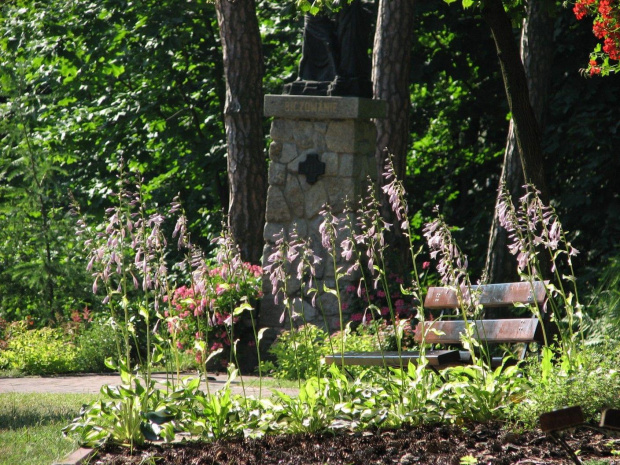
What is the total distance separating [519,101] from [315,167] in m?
3.72

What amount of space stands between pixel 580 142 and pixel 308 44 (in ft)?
12.9

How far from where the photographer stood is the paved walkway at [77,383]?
816 cm

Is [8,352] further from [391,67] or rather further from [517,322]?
[517,322]

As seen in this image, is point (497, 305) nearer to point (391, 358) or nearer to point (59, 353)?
point (391, 358)

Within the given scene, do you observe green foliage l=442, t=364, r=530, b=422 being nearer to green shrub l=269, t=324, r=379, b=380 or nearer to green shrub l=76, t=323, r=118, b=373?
green shrub l=269, t=324, r=379, b=380

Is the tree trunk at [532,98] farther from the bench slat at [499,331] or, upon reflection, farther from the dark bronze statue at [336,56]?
the bench slat at [499,331]

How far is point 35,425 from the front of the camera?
239 inches

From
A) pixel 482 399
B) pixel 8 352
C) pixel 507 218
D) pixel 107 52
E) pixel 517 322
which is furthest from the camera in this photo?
pixel 107 52

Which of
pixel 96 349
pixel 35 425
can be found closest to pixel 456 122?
pixel 96 349

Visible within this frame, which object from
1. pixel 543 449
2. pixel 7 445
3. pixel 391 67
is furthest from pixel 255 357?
pixel 543 449

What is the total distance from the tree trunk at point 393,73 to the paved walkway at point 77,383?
12.1 feet

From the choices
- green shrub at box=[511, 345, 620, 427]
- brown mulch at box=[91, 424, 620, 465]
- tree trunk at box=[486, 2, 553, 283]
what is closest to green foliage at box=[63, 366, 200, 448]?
brown mulch at box=[91, 424, 620, 465]

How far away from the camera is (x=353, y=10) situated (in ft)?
34.8

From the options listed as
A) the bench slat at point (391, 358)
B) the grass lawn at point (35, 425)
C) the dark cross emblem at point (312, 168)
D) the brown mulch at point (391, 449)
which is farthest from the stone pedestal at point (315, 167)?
the brown mulch at point (391, 449)
